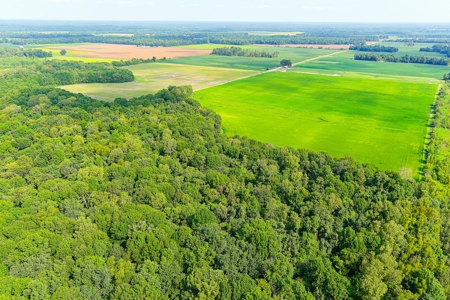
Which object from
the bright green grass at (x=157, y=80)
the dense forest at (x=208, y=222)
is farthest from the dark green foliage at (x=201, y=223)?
the bright green grass at (x=157, y=80)

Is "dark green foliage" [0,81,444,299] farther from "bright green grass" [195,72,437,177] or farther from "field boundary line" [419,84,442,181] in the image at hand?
"bright green grass" [195,72,437,177]

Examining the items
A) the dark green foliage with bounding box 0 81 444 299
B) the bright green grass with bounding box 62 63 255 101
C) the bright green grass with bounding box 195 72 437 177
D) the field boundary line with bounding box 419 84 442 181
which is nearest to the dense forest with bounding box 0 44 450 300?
the dark green foliage with bounding box 0 81 444 299

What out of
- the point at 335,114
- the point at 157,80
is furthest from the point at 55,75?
the point at 335,114

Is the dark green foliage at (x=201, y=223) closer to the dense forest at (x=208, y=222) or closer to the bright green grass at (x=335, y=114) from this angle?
the dense forest at (x=208, y=222)

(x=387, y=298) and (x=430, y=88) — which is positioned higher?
(x=430, y=88)

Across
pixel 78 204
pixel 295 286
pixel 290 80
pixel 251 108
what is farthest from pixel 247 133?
pixel 290 80

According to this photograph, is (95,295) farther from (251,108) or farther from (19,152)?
(251,108)
